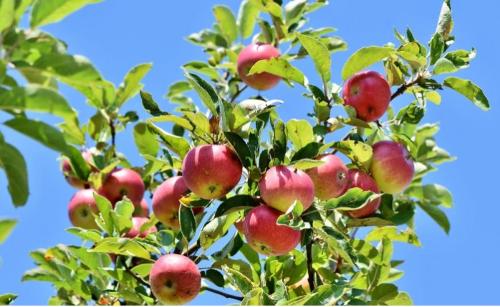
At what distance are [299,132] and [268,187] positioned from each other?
0.94ft

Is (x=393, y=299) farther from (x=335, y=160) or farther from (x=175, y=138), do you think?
(x=175, y=138)

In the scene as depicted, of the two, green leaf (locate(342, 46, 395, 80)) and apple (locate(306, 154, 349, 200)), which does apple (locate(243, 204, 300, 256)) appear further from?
green leaf (locate(342, 46, 395, 80))

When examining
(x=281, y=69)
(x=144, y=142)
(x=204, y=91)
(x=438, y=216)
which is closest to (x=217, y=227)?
(x=204, y=91)

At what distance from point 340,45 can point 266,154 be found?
4.81 ft

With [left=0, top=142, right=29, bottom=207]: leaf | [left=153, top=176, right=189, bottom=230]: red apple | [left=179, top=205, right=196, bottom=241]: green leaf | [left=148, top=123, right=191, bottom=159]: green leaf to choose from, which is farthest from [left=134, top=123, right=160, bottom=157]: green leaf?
[left=0, top=142, right=29, bottom=207]: leaf

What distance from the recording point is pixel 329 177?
2.85m

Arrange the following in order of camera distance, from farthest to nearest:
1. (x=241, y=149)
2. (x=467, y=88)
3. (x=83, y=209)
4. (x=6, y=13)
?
(x=83, y=209) → (x=467, y=88) → (x=241, y=149) → (x=6, y=13)

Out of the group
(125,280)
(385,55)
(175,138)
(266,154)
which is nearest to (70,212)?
(125,280)

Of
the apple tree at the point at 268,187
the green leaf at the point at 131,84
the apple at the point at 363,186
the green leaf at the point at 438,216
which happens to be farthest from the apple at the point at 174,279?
the green leaf at the point at 438,216

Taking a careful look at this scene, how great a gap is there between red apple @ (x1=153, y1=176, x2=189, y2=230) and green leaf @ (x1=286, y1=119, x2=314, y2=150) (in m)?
0.62

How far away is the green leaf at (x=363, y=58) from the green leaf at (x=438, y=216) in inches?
46.2

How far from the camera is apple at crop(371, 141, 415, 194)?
3164mm

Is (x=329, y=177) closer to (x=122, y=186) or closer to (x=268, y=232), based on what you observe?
(x=268, y=232)

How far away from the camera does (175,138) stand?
3020mm
